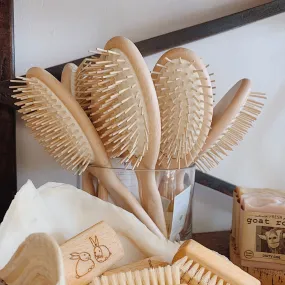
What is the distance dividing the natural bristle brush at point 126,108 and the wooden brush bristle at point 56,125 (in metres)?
0.02

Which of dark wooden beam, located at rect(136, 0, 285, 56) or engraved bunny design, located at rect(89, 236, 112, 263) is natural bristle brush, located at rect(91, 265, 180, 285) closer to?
engraved bunny design, located at rect(89, 236, 112, 263)

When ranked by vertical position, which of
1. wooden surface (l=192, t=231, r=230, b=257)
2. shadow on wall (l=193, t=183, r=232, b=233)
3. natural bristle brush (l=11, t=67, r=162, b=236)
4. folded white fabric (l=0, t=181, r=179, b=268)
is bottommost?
wooden surface (l=192, t=231, r=230, b=257)

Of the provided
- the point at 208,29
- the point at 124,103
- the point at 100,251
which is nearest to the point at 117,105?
the point at 124,103

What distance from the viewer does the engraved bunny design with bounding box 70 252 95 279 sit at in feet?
1.06

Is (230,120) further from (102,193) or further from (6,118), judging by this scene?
(6,118)

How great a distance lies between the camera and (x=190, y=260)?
342 millimetres

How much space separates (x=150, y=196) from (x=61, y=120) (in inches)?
3.8

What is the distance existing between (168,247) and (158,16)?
27cm

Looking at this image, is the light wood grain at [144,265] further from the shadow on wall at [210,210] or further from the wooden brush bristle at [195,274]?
the shadow on wall at [210,210]

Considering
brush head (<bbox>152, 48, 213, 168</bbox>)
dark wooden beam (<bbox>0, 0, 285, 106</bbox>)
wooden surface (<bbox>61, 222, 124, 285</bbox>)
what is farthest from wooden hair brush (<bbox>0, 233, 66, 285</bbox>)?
dark wooden beam (<bbox>0, 0, 285, 106</bbox>)

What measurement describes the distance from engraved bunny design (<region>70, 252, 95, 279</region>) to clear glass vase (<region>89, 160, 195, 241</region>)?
0.28 feet

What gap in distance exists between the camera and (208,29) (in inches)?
20.9

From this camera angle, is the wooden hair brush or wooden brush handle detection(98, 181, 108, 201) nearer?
the wooden hair brush

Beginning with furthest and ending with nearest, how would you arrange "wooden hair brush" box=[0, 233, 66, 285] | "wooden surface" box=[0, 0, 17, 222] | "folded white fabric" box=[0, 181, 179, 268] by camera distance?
1. "wooden surface" box=[0, 0, 17, 222]
2. "folded white fabric" box=[0, 181, 179, 268]
3. "wooden hair brush" box=[0, 233, 66, 285]
